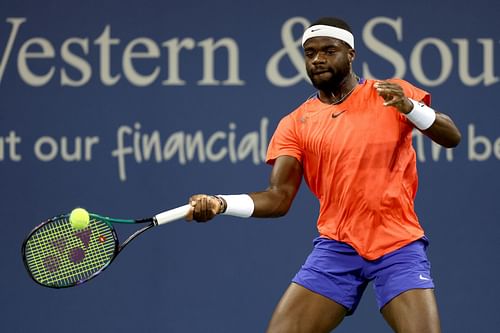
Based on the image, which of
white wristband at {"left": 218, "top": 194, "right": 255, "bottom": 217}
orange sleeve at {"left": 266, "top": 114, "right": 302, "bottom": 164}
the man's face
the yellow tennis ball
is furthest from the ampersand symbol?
the yellow tennis ball

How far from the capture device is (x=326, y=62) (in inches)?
188

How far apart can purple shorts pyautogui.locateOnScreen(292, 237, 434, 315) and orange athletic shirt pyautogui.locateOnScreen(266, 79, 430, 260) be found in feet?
0.13

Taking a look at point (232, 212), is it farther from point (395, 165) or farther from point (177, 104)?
point (177, 104)

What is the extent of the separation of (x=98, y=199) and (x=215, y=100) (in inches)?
37.9

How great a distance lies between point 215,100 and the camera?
6.74 m

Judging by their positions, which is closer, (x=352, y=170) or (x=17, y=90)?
(x=352, y=170)

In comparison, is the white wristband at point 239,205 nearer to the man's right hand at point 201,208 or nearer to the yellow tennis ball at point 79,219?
the man's right hand at point 201,208

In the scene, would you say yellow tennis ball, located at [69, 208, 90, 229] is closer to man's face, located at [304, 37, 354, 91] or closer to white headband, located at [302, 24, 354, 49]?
man's face, located at [304, 37, 354, 91]

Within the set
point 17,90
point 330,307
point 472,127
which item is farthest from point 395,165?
point 17,90

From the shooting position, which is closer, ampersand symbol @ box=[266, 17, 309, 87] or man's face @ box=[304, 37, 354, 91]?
man's face @ box=[304, 37, 354, 91]

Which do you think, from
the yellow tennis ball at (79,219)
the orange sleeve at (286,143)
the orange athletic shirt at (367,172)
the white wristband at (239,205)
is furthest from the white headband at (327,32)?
the yellow tennis ball at (79,219)

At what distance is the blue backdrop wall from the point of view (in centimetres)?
671

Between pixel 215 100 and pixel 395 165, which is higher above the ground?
A: pixel 215 100

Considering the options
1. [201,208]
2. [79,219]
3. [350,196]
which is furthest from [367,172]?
[79,219]
